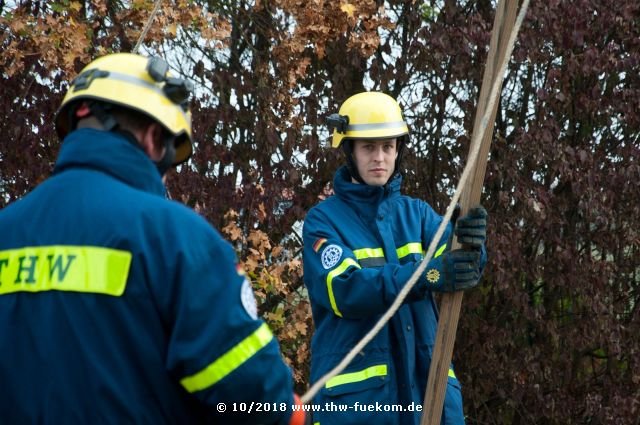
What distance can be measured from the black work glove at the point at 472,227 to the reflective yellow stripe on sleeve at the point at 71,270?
1.78 meters

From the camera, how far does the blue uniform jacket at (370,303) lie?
11.8 ft

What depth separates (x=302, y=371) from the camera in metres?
6.11

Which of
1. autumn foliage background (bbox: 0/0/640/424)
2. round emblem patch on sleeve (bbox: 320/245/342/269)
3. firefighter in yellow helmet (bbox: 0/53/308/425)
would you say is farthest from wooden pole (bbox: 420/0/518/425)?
autumn foliage background (bbox: 0/0/640/424)

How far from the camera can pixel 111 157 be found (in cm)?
213

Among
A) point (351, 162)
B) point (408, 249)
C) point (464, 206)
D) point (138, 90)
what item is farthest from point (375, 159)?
point (138, 90)

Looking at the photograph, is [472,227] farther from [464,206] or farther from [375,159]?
[375,159]

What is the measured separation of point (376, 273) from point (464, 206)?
1.37 feet

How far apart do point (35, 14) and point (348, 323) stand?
3.05 m

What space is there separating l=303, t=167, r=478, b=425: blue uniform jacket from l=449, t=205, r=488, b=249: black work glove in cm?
22

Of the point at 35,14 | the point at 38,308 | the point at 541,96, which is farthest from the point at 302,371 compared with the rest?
the point at 38,308

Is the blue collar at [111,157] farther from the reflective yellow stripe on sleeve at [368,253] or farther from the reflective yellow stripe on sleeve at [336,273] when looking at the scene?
the reflective yellow stripe on sleeve at [368,253]

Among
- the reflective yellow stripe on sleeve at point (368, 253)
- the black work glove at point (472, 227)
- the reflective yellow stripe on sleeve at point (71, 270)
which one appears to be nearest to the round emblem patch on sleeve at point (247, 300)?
the reflective yellow stripe on sleeve at point (71, 270)

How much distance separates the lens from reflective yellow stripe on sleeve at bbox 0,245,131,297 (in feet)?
6.54

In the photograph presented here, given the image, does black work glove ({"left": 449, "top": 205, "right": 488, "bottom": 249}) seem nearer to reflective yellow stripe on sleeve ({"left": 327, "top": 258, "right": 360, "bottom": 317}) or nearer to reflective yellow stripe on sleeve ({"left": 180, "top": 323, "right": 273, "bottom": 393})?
reflective yellow stripe on sleeve ({"left": 327, "top": 258, "right": 360, "bottom": 317})
